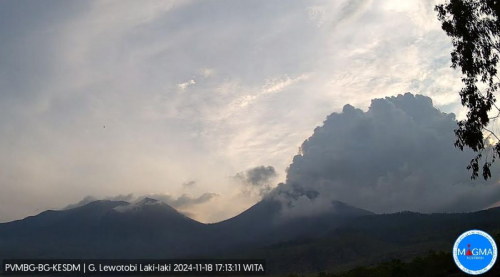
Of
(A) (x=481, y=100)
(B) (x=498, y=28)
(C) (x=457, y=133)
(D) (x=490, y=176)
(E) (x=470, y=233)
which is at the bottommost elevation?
(E) (x=470, y=233)

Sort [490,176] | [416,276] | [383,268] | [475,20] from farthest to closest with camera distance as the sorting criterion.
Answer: [383,268] < [416,276] < [475,20] < [490,176]

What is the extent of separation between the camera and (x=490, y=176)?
136 ft

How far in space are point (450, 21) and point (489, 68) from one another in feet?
20.9

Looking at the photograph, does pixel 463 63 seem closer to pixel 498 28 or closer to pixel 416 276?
pixel 498 28

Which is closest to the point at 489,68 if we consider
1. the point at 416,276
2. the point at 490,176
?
the point at 490,176

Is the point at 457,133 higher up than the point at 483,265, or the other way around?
the point at 457,133

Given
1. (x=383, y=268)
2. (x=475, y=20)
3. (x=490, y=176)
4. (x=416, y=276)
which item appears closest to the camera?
(x=490, y=176)

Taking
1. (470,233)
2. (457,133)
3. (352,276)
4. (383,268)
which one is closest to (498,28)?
(457,133)

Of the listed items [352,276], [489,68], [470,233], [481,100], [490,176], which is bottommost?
[352,276]

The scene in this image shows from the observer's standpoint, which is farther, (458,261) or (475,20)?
(475,20)

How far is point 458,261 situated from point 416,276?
894 inches

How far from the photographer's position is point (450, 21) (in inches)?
1793

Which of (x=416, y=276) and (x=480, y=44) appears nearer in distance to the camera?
(x=480, y=44)

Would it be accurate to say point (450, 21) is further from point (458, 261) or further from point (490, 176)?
point (458, 261)
